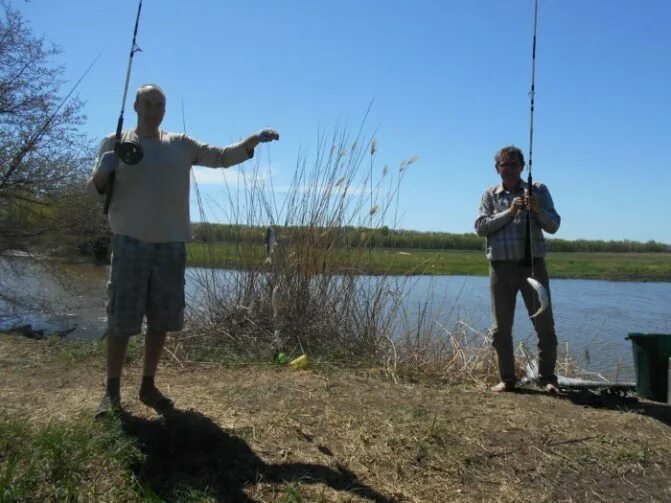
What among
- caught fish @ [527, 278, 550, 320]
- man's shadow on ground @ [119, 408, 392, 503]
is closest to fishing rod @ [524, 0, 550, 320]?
caught fish @ [527, 278, 550, 320]

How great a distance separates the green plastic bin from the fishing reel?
368 cm

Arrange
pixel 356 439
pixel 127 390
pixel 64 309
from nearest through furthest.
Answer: pixel 356 439, pixel 127 390, pixel 64 309

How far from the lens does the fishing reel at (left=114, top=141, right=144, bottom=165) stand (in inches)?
126

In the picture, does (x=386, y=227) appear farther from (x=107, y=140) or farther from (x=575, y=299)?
(x=575, y=299)

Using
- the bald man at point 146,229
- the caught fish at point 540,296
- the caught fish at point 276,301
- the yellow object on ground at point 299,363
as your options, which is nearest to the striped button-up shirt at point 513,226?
the caught fish at point 540,296

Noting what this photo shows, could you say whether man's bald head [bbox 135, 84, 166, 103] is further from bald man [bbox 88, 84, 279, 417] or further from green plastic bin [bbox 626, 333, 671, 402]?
green plastic bin [bbox 626, 333, 671, 402]

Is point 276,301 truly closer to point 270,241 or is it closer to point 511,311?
point 270,241

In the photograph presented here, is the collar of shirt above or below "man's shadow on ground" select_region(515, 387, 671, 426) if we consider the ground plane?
above

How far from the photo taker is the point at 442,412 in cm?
375

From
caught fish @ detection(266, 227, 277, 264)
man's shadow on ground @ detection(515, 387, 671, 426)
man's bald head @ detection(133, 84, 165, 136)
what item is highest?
man's bald head @ detection(133, 84, 165, 136)

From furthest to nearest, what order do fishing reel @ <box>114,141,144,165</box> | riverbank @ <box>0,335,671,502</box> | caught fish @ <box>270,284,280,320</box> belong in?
caught fish @ <box>270,284,280,320</box> → fishing reel @ <box>114,141,144,165</box> → riverbank @ <box>0,335,671,502</box>

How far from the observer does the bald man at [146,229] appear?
331cm

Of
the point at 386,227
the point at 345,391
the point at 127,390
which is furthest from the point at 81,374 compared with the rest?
the point at 386,227

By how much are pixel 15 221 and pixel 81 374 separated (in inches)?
186
